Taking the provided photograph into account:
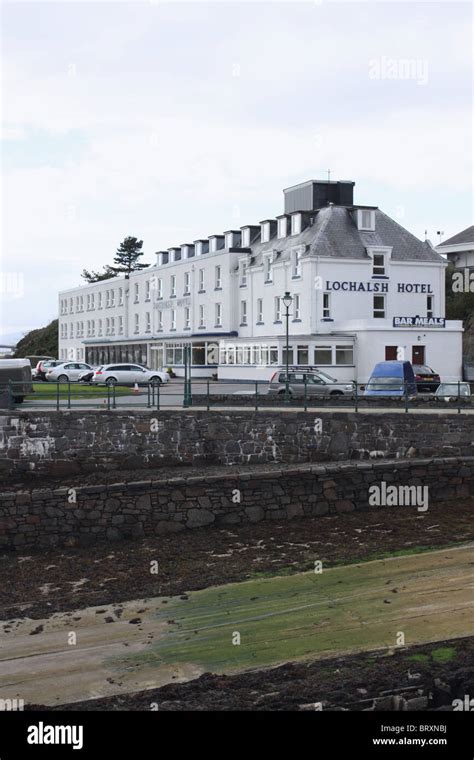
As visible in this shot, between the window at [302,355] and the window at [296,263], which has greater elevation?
the window at [296,263]

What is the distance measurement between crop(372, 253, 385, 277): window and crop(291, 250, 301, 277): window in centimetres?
426

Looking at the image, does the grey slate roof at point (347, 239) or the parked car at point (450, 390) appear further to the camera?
the grey slate roof at point (347, 239)

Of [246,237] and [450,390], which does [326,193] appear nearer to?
[246,237]

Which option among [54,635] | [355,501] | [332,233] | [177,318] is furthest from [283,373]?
[177,318]

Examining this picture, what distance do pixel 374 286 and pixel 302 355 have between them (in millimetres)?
6747

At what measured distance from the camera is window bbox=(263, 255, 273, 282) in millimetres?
53603

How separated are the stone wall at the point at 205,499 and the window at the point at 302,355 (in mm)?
23374

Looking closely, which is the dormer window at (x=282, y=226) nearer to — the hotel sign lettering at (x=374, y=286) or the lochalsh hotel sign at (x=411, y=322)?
the hotel sign lettering at (x=374, y=286)

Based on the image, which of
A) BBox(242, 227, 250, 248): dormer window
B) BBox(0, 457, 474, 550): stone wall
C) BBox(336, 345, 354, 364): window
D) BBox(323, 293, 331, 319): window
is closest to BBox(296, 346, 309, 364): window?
BBox(336, 345, 354, 364): window

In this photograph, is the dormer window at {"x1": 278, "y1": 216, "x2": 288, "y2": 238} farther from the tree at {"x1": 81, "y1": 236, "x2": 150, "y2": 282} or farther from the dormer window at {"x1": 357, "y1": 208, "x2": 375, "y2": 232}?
the tree at {"x1": 81, "y1": 236, "x2": 150, "y2": 282}

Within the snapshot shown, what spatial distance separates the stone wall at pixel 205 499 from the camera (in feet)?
65.8

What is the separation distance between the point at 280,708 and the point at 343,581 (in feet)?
22.0

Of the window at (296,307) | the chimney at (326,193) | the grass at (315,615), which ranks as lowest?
the grass at (315,615)

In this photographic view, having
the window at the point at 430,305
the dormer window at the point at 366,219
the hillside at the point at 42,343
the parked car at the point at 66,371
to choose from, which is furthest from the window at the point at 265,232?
the hillside at the point at 42,343
